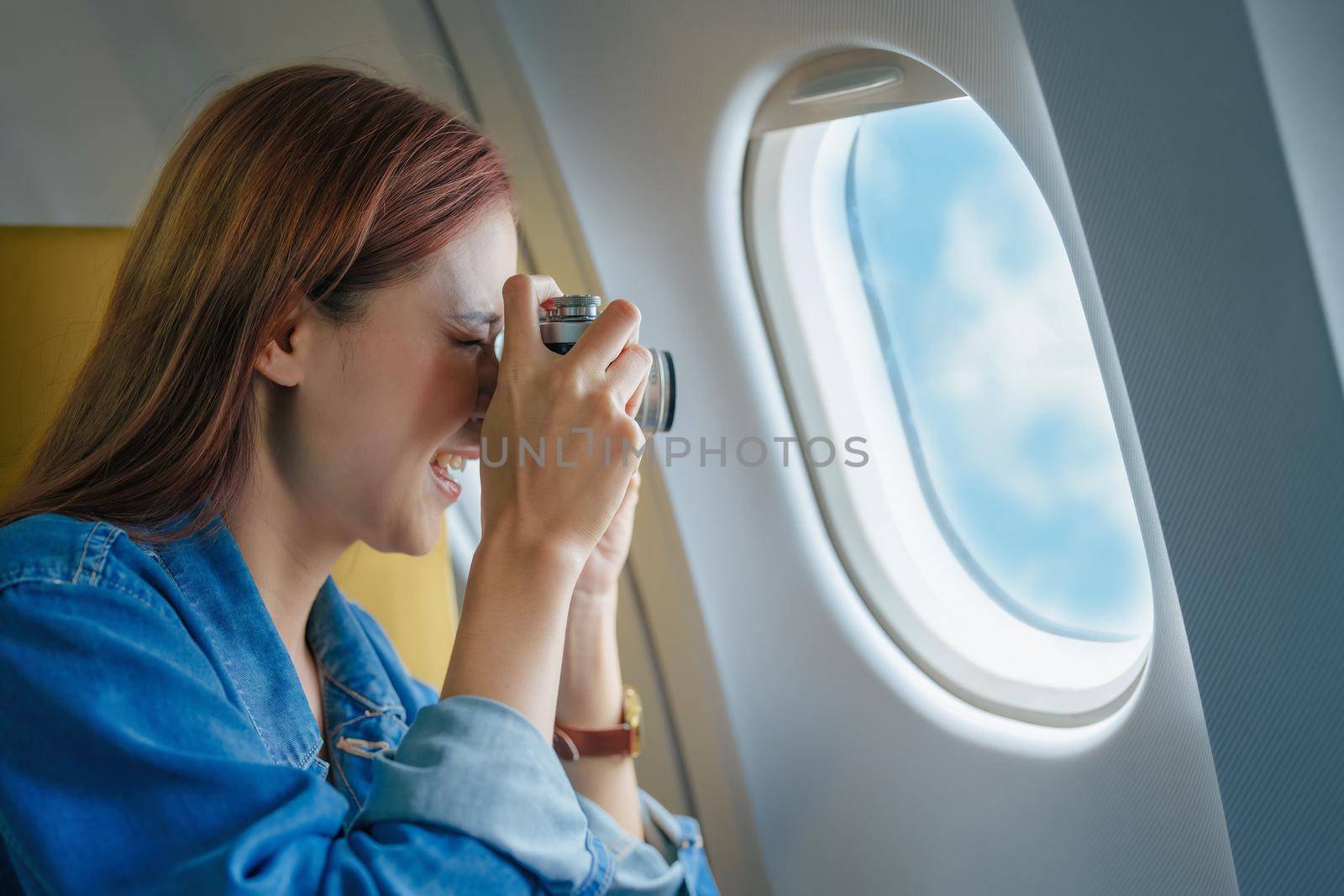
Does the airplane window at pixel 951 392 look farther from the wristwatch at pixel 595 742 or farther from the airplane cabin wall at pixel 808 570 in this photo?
the wristwatch at pixel 595 742

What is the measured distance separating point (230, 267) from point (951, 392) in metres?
0.96

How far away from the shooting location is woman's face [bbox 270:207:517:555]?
3.34 feet

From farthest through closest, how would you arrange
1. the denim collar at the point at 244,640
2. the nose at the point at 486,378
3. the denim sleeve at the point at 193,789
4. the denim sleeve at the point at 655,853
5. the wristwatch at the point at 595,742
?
the wristwatch at the point at 595,742, the denim sleeve at the point at 655,853, the nose at the point at 486,378, the denim collar at the point at 244,640, the denim sleeve at the point at 193,789

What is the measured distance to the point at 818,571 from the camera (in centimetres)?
148

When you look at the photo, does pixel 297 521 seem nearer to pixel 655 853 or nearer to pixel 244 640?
pixel 244 640

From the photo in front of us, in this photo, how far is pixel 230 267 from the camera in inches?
38.1

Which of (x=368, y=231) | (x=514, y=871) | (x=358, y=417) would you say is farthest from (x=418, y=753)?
(x=368, y=231)

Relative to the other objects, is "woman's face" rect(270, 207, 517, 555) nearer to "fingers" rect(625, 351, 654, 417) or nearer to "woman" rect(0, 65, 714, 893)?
"woman" rect(0, 65, 714, 893)

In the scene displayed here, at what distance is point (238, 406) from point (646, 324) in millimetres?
699

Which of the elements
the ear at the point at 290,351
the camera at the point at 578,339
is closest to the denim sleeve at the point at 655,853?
the camera at the point at 578,339

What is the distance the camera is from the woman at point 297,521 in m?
0.75

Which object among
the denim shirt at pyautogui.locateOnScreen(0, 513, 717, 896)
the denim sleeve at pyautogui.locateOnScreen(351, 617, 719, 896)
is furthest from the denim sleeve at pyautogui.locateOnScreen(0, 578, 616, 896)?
the denim sleeve at pyautogui.locateOnScreen(351, 617, 719, 896)

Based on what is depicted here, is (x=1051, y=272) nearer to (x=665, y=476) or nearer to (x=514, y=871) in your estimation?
(x=665, y=476)

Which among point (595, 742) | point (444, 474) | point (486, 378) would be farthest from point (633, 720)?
Answer: point (486, 378)
